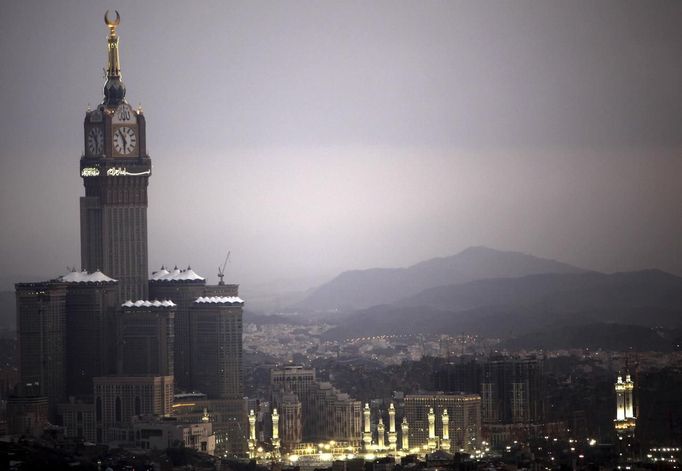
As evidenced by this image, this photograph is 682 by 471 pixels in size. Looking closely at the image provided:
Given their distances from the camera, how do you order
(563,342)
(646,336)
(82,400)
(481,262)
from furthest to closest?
(481,262) < (563,342) < (646,336) < (82,400)

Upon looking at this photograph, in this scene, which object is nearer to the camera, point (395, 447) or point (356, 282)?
point (395, 447)

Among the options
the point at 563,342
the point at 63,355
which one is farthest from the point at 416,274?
the point at 63,355

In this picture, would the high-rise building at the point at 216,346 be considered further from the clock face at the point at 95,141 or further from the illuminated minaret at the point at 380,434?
the clock face at the point at 95,141

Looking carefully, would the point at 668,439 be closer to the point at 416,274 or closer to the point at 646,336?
the point at 646,336

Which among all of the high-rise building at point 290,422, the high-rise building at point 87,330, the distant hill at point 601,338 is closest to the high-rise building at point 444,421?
the high-rise building at point 290,422

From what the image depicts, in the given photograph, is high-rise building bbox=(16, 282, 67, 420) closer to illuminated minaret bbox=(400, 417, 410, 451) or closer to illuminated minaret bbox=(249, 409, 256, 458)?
illuminated minaret bbox=(249, 409, 256, 458)

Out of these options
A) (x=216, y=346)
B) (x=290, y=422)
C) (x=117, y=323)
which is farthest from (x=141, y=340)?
(x=290, y=422)

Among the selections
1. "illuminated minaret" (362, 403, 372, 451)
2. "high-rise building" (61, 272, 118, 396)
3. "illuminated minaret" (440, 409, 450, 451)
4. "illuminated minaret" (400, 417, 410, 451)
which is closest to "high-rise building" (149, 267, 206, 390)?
"high-rise building" (61, 272, 118, 396)

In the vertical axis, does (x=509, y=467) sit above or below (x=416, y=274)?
below
